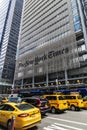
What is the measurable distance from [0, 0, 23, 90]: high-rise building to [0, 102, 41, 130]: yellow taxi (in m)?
73.2

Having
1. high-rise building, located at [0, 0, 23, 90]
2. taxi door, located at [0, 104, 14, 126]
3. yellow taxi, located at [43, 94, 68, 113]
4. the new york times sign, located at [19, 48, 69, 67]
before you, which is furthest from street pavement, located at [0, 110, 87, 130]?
high-rise building, located at [0, 0, 23, 90]

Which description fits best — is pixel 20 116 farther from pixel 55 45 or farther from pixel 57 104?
pixel 55 45

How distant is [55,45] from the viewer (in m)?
53.3

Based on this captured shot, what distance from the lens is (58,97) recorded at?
1445cm

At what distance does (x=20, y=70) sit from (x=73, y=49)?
32.8 m

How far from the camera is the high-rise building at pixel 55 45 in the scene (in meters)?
44.9

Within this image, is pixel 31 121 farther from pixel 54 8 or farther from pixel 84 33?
pixel 54 8

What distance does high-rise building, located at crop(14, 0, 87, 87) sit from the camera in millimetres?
44938

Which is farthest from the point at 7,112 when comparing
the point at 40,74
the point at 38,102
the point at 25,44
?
the point at 25,44

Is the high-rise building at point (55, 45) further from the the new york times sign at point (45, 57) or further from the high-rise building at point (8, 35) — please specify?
the high-rise building at point (8, 35)

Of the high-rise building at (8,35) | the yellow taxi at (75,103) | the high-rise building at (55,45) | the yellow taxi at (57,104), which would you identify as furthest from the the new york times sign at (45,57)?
the yellow taxi at (57,104)

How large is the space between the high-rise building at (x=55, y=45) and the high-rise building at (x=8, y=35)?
19333 millimetres

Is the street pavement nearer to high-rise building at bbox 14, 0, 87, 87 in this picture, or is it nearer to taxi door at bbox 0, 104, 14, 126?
taxi door at bbox 0, 104, 14, 126

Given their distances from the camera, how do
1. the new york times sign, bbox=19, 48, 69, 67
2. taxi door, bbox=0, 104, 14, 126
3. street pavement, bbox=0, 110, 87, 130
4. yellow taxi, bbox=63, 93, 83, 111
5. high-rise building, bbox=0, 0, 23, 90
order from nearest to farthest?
taxi door, bbox=0, 104, 14, 126, street pavement, bbox=0, 110, 87, 130, yellow taxi, bbox=63, 93, 83, 111, the new york times sign, bbox=19, 48, 69, 67, high-rise building, bbox=0, 0, 23, 90
